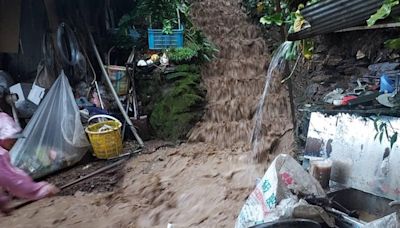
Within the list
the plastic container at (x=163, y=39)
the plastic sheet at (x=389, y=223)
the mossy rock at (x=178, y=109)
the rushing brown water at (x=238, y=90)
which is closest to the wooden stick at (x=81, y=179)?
the mossy rock at (x=178, y=109)

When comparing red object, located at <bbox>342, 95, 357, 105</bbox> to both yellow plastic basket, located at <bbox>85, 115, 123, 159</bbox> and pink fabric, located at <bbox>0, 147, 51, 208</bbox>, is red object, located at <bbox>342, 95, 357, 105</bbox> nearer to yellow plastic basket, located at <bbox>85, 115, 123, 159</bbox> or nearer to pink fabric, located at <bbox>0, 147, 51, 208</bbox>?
pink fabric, located at <bbox>0, 147, 51, 208</bbox>

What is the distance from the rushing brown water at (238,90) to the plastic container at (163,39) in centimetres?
72

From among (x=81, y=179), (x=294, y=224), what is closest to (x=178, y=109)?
(x=81, y=179)

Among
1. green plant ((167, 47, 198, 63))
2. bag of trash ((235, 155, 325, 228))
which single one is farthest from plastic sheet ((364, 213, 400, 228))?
green plant ((167, 47, 198, 63))

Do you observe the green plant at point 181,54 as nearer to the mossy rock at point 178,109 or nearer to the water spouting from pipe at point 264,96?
the mossy rock at point 178,109

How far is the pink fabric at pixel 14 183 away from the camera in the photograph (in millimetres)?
2178

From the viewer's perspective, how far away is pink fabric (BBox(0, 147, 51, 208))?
2.18 meters

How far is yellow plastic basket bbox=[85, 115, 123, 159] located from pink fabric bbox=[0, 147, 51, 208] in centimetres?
233

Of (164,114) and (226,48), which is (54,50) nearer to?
(164,114)

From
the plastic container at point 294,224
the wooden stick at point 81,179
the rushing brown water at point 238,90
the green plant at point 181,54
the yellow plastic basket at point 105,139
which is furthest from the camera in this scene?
the green plant at point 181,54

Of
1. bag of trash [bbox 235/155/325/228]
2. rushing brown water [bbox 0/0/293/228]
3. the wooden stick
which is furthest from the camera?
the wooden stick

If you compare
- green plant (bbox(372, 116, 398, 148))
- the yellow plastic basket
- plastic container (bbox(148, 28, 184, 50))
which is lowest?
the yellow plastic basket

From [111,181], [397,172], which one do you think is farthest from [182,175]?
[397,172]

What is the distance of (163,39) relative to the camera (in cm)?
594
